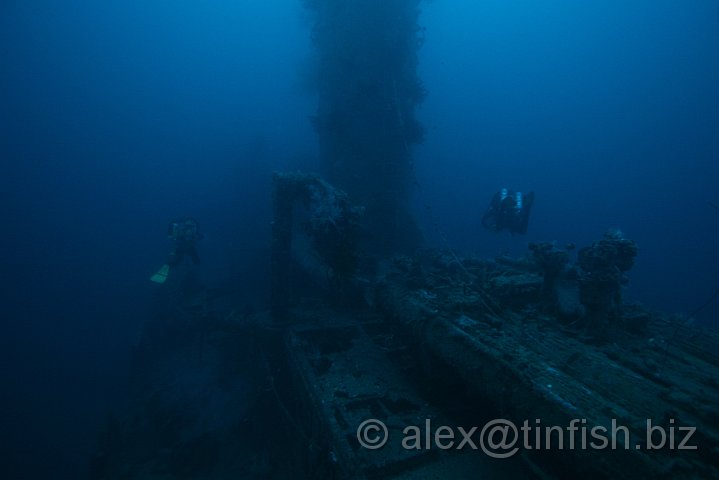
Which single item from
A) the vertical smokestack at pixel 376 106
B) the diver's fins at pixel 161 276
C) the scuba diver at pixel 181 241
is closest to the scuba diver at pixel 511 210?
the vertical smokestack at pixel 376 106

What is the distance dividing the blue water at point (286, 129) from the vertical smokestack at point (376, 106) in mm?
19191

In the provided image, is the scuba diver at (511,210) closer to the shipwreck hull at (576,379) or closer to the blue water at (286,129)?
the shipwreck hull at (576,379)

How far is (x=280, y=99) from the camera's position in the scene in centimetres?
8612

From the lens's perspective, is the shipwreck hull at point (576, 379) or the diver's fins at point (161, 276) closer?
the shipwreck hull at point (576, 379)

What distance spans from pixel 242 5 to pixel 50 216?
81.5 m

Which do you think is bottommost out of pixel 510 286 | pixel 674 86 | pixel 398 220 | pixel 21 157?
pixel 510 286

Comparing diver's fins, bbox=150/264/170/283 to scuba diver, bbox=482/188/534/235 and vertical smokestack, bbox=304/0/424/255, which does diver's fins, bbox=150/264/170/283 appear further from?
scuba diver, bbox=482/188/534/235

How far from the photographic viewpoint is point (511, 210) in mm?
9172

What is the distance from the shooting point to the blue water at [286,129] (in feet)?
181

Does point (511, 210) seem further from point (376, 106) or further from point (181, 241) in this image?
point (181, 241)

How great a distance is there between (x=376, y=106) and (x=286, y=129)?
250 feet

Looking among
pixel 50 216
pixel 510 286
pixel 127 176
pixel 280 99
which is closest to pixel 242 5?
pixel 280 99

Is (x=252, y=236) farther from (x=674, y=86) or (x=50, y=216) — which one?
(x=674, y=86)

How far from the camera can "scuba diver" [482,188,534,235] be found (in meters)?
9.10
